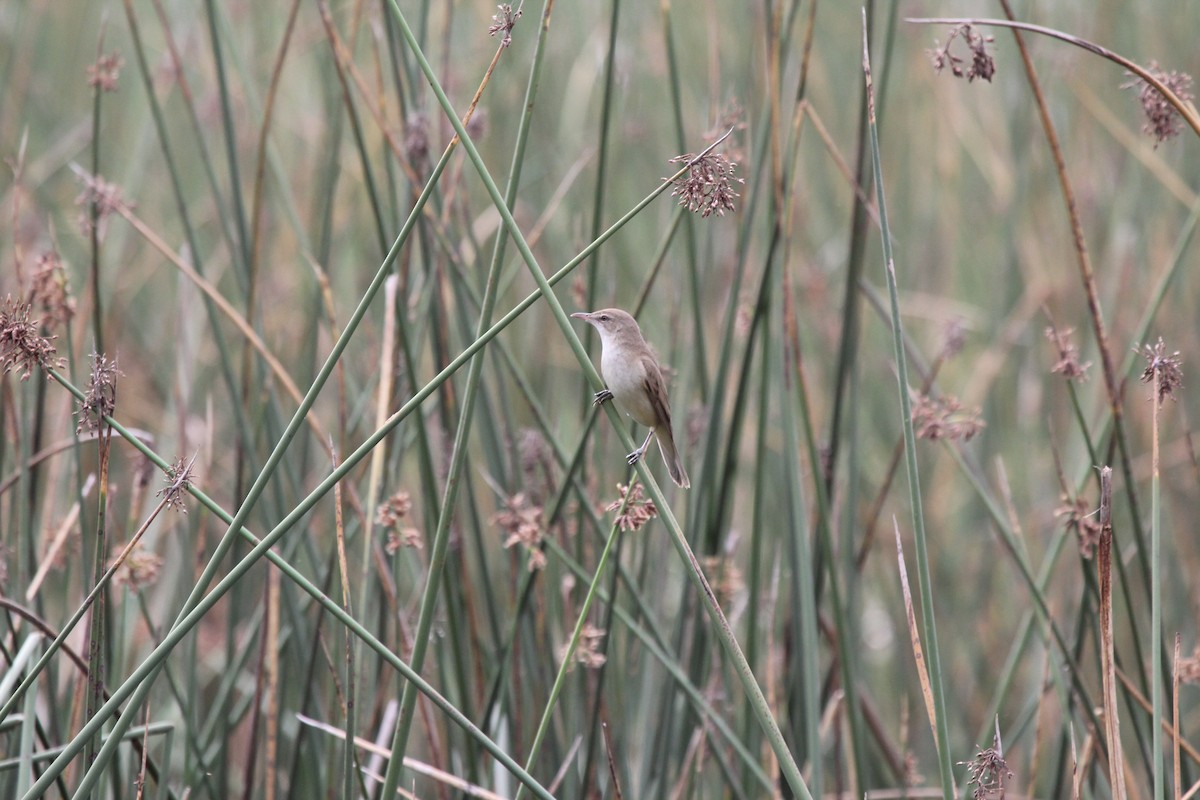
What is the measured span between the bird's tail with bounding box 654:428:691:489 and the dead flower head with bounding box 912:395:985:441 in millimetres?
466

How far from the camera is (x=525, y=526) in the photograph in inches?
72.2

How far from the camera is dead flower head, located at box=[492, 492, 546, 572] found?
178cm

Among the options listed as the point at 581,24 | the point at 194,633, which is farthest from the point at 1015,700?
the point at 581,24

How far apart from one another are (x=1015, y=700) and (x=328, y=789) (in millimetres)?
2398

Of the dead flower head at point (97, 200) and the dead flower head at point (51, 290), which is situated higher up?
the dead flower head at point (97, 200)

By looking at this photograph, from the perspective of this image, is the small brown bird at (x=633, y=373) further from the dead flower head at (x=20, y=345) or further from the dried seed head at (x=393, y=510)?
the dead flower head at (x=20, y=345)

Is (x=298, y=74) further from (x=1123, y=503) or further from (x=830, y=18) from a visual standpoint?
(x=1123, y=503)

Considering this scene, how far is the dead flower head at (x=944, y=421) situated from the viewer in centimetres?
183

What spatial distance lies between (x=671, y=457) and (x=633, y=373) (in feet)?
0.80

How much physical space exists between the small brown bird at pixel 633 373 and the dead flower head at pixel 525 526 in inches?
11.8

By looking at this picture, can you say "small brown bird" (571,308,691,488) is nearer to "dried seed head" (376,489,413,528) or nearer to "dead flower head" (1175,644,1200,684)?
"dried seed head" (376,489,413,528)

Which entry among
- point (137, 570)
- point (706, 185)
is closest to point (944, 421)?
point (706, 185)

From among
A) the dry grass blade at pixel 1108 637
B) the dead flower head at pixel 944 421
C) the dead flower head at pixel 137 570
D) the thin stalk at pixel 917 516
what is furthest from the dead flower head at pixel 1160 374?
the dead flower head at pixel 137 570

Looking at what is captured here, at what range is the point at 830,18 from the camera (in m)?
4.64
